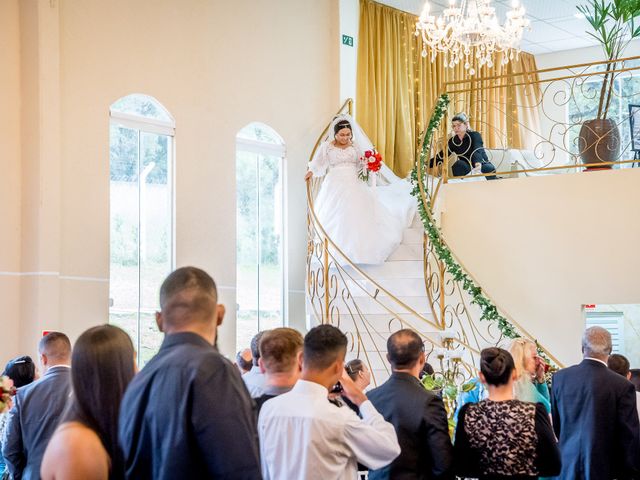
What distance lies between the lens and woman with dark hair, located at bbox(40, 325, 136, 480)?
2357 millimetres

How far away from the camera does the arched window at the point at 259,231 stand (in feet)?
33.8

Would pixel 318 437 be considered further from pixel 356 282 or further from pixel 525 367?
pixel 356 282

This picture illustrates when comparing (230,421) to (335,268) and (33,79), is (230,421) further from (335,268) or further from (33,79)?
(335,268)

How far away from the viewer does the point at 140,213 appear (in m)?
9.09

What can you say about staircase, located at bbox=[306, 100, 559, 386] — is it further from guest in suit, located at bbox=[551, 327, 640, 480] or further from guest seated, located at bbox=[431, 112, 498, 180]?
guest in suit, located at bbox=[551, 327, 640, 480]

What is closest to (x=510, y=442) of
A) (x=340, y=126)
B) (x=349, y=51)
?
(x=340, y=126)

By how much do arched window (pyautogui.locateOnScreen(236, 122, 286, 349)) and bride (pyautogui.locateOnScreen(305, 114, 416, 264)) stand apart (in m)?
0.68

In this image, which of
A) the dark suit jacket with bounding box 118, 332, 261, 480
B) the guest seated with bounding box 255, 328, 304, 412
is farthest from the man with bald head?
the guest seated with bounding box 255, 328, 304, 412

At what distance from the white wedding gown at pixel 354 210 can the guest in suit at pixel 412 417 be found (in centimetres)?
572

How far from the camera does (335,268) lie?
9.86 meters

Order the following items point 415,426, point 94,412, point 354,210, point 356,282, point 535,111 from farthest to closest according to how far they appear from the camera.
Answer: point 535,111 → point 354,210 → point 356,282 → point 415,426 → point 94,412

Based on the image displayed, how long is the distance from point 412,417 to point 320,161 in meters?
6.71

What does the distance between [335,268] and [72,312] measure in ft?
10.0

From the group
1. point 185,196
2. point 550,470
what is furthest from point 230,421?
point 185,196
